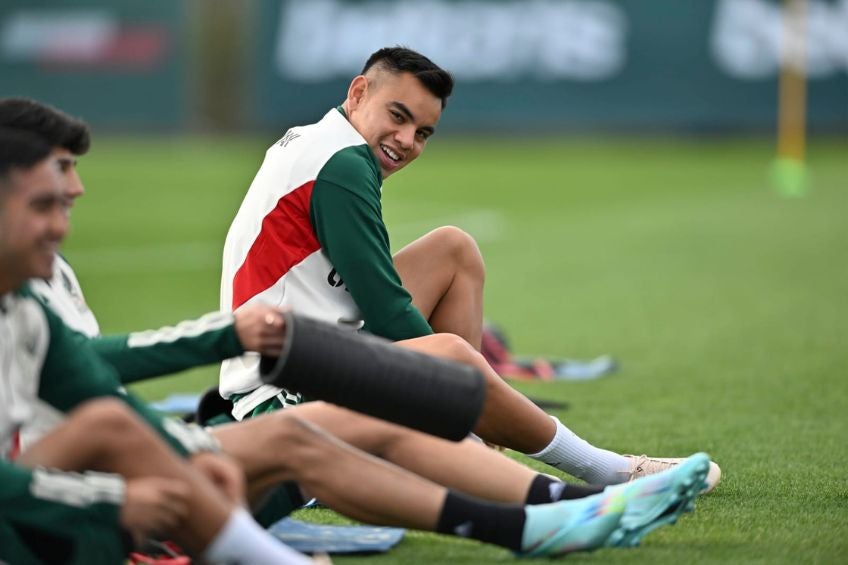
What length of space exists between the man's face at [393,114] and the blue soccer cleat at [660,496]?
1750mm

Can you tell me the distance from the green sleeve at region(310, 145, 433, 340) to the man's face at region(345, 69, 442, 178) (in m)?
0.33

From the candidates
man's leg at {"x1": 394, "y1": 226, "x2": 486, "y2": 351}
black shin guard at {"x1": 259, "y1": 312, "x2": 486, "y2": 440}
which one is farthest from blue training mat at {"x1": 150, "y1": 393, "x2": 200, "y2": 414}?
black shin guard at {"x1": 259, "y1": 312, "x2": 486, "y2": 440}

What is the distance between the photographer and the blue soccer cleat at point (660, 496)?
13.7ft

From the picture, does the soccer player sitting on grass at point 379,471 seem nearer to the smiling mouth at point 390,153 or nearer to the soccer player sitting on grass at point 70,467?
the soccer player sitting on grass at point 70,467

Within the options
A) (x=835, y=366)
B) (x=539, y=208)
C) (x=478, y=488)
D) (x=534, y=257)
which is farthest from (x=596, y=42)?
(x=478, y=488)

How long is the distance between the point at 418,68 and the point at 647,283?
702cm

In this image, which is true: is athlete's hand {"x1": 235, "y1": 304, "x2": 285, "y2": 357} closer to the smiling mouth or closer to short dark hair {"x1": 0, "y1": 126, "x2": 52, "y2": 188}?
short dark hair {"x1": 0, "y1": 126, "x2": 52, "y2": 188}

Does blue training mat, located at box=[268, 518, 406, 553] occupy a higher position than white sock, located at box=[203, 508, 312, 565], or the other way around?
white sock, located at box=[203, 508, 312, 565]

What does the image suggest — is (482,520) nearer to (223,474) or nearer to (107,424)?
(223,474)

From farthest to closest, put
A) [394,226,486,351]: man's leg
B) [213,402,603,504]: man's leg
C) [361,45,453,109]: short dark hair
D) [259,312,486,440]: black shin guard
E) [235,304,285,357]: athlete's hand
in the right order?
[394,226,486,351]: man's leg
[361,45,453,109]: short dark hair
[213,402,603,504]: man's leg
[235,304,285,357]: athlete's hand
[259,312,486,440]: black shin guard

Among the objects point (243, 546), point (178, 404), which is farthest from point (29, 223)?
point (178, 404)

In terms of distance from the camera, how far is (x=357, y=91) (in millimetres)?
5527

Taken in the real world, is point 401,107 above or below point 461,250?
above

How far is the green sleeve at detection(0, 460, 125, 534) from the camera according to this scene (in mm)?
3475
